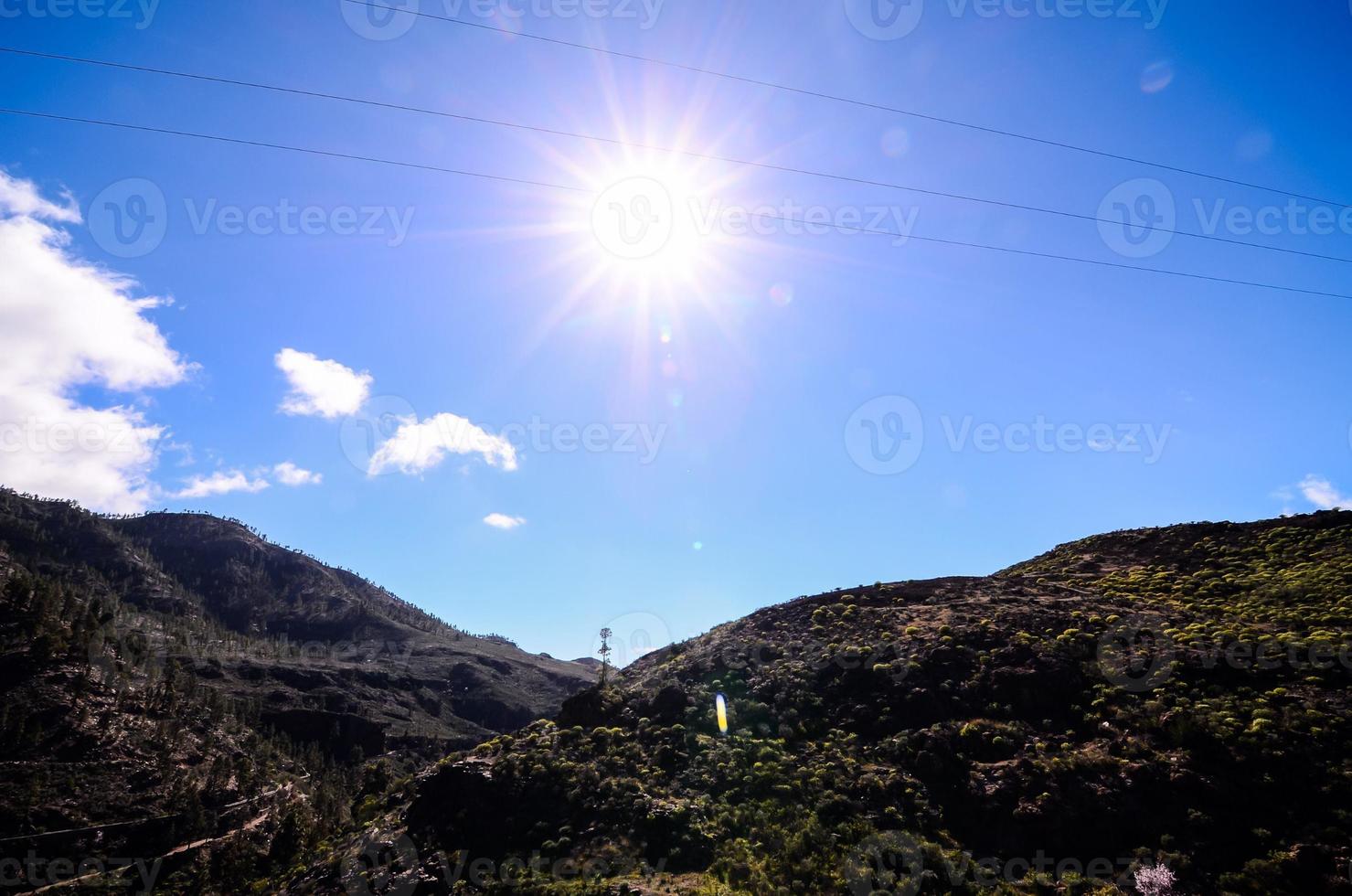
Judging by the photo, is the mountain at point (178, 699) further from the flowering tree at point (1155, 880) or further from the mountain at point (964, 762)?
the flowering tree at point (1155, 880)

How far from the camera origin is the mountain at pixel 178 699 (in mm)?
76438

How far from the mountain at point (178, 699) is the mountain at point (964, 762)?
158 feet

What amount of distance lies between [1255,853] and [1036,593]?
23.9 m

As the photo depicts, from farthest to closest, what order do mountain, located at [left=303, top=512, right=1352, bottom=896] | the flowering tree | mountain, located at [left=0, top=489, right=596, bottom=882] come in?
mountain, located at [left=0, top=489, right=596, bottom=882]
mountain, located at [left=303, top=512, right=1352, bottom=896]
the flowering tree

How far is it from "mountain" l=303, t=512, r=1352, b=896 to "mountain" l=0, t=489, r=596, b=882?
4829 centimetres

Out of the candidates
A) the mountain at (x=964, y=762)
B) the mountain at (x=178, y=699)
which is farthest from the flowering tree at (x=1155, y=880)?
the mountain at (x=178, y=699)

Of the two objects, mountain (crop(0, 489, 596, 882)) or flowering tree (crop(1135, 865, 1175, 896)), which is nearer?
flowering tree (crop(1135, 865, 1175, 896))

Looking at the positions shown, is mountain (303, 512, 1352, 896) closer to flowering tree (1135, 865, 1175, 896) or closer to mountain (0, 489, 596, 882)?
flowering tree (1135, 865, 1175, 896)

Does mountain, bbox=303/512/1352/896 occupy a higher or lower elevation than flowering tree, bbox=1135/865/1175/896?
higher

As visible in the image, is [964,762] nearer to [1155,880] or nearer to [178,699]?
[1155,880]

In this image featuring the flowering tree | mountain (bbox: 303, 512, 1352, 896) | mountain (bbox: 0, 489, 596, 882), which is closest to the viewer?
the flowering tree

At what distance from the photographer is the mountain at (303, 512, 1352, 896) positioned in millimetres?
22781

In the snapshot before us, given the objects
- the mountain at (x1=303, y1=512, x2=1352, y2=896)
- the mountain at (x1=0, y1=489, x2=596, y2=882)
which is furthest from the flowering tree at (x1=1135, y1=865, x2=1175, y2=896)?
the mountain at (x1=0, y1=489, x2=596, y2=882)

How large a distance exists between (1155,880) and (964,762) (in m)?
8.44
